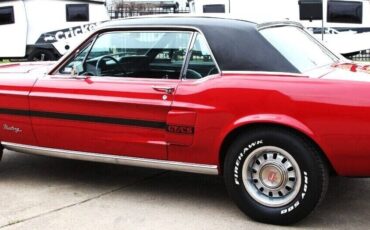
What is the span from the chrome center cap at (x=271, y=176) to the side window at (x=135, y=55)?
1.02 meters

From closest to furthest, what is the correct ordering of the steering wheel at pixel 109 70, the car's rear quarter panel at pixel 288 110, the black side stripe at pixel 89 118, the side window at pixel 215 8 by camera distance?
the car's rear quarter panel at pixel 288 110 → the black side stripe at pixel 89 118 → the steering wheel at pixel 109 70 → the side window at pixel 215 8

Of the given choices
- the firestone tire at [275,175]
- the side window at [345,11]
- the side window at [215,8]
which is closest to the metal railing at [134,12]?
the side window at [215,8]

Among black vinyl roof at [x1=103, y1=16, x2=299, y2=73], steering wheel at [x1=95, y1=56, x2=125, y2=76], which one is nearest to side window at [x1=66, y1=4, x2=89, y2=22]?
steering wheel at [x1=95, y1=56, x2=125, y2=76]

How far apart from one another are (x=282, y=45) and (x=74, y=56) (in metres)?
1.79

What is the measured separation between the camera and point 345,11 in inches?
640

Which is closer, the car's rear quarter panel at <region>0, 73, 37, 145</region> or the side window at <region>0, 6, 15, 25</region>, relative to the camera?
the car's rear quarter panel at <region>0, 73, 37, 145</region>

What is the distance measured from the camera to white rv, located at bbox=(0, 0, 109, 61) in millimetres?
17859

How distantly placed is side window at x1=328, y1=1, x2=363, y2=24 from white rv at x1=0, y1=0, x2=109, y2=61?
737 centimetres

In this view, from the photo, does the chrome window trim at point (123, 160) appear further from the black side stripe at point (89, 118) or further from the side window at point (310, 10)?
the side window at point (310, 10)

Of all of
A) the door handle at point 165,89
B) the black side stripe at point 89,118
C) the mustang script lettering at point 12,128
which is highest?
the door handle at point 165,89

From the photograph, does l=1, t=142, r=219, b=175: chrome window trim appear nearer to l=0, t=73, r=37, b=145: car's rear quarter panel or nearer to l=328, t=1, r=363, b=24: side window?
l=0, t=73, r=37, b=145: car's rear quarter panel

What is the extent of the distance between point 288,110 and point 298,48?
2.72 ft

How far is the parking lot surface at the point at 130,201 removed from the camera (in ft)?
13.6

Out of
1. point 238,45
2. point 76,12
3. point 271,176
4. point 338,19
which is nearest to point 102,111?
point 238,45
